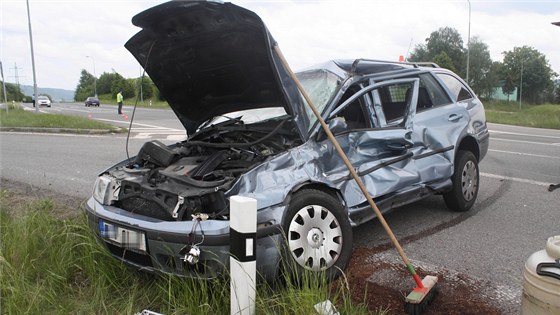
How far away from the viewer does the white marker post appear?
2.54 metres

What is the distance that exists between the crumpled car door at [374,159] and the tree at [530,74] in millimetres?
63016

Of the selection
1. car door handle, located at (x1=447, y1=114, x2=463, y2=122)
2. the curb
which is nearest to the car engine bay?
car door handle, located at (x1=447, y1=114, x2=463, y2=122)

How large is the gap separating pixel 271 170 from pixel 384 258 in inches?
52.3

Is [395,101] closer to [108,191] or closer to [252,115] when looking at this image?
[252,115]

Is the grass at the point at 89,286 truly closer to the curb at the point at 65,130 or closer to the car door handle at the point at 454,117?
the car door handle at the point at 454,117

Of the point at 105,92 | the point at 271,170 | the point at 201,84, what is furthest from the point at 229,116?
the point at 105,92

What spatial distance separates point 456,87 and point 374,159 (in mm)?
2089

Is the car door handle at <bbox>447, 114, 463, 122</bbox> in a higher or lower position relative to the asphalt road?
higher

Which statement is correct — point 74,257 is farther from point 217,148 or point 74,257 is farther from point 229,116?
point 229,116

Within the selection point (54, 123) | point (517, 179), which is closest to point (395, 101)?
point (517, 179)

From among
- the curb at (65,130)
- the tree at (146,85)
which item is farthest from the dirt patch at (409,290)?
the curb at (65,130)

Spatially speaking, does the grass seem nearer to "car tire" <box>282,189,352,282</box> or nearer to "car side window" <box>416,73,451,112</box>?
"car tire" <box>282,189,352,282</box>

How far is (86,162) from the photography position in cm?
872

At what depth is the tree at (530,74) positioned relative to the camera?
60.8 m
